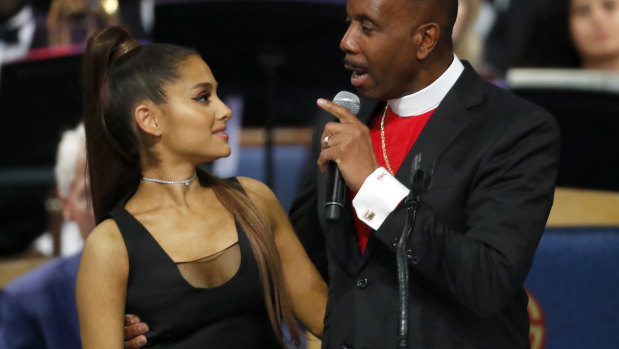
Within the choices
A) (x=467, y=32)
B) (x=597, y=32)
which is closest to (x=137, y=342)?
(x=467, y=32)

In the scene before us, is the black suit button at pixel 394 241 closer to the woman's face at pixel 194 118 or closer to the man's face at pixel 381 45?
the man's face at pixel 381 45

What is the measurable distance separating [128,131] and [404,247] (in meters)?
0.75

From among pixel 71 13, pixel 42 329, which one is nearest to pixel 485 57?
pixel 71 13

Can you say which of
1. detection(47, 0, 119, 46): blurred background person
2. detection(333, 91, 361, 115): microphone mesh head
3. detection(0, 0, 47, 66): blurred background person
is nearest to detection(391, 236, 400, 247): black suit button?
detection(333, 91, 361, 115): microphone mesh head

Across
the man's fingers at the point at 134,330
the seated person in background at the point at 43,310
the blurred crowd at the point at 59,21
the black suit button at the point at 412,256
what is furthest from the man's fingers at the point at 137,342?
the blurred crowd at the point at 59,21


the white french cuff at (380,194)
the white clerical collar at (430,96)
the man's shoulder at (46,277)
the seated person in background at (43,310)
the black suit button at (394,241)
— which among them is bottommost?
the seated person in background at (43,310)

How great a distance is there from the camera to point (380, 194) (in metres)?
1.68

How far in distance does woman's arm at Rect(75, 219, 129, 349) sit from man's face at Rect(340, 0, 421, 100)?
2.12ft

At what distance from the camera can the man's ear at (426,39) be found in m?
1.85

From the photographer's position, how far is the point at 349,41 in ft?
6.08

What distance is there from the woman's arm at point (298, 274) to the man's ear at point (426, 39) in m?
0.51

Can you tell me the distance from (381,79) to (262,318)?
0.60 meters

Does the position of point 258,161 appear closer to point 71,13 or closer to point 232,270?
point 71,13

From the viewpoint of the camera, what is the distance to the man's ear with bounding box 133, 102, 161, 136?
1949mm
